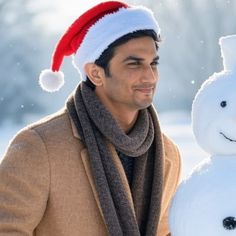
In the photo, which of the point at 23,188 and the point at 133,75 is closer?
the point at 23,188

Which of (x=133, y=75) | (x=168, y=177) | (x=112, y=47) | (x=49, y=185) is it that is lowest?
(x=168, y=177)

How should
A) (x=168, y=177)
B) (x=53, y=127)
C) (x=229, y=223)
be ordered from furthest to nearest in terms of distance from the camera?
(x=168, y=177) < (x=53, y=127) < (x=229, y=223)

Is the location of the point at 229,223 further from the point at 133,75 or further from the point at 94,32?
the point at 94,32

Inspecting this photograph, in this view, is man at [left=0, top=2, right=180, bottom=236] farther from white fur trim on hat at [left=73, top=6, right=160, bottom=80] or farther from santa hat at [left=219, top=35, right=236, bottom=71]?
santa hat at [left=219, top=35, right=236, bottom=71]

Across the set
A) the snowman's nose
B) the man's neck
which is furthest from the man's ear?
the snowman's nose

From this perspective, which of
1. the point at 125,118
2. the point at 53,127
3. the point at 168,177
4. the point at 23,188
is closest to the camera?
the point at 23,188

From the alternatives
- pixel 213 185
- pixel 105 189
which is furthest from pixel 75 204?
pixel 213 185

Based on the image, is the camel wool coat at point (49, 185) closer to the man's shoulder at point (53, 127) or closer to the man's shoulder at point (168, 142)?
the man's shoulder at point (53, 127)

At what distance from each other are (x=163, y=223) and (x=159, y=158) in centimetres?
26

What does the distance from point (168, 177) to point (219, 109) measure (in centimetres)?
79

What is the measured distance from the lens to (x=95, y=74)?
2.20 m

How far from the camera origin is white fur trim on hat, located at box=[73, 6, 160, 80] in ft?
7.06

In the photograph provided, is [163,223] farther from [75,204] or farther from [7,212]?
[7,212]

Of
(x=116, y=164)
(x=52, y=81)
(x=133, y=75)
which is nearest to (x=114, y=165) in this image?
(x=116, y=164)
